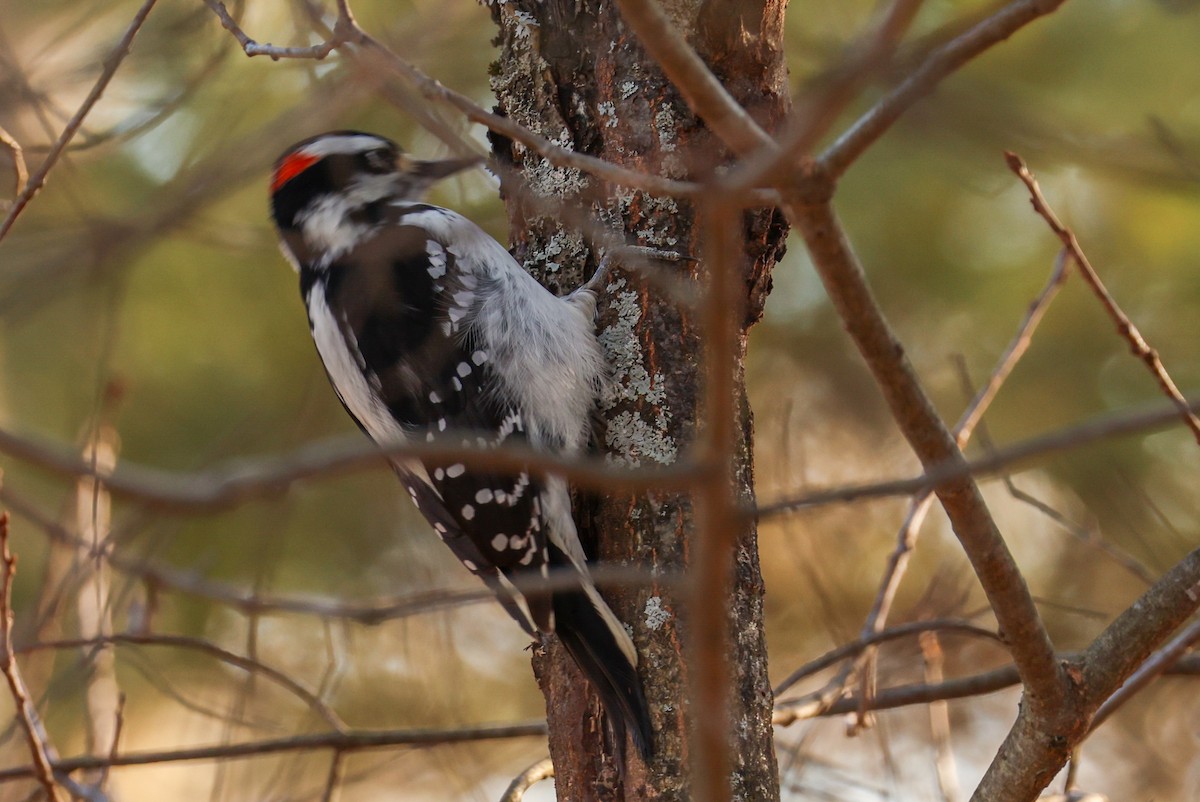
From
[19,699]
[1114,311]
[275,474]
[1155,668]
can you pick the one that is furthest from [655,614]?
[275,474]

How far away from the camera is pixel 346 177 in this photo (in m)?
3.02

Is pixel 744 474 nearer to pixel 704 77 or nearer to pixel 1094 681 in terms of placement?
pixel 1094 681

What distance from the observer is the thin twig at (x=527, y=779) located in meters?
2.26

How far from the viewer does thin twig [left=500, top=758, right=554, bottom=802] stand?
7.43 ft

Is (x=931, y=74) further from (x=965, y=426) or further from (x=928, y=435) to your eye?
(x=965, y=426)

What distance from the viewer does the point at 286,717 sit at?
4488mm

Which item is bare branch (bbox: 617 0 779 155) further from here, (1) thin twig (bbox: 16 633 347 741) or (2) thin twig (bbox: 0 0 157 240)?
(1) thin twig (bbox: 16 633 347 741)

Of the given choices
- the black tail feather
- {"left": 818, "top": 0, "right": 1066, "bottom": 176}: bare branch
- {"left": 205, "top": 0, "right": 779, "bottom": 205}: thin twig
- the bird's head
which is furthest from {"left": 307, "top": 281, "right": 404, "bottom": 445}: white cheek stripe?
{"left": 818, "top": 0, "right": 1066, "bottom": 176}: bare branch

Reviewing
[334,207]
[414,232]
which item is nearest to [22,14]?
[334,207]

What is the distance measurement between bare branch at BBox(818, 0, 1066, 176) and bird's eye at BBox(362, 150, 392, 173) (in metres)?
1.99

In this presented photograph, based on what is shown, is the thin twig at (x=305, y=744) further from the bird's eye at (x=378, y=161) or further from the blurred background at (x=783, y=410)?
the bird's eye at (x=378, y=161)

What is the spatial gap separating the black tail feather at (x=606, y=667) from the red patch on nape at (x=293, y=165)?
1.44 metres

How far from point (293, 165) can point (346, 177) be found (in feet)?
0.49

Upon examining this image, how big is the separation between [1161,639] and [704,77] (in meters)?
1.18
